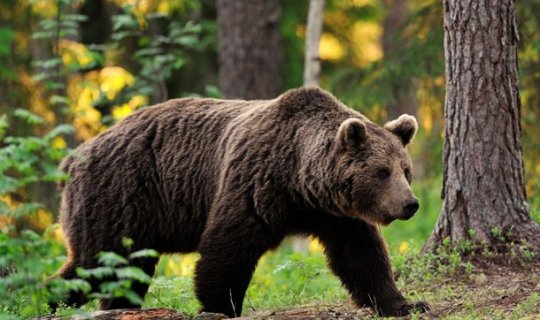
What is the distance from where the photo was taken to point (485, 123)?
7.61m

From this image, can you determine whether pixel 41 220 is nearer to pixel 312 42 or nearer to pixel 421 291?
pixel 312 42

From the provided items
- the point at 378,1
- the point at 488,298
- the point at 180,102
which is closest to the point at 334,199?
the point at 488,298

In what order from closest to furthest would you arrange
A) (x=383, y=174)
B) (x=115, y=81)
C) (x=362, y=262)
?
(x=383, y=174), (x=362, y=262), (x=115, y=81)

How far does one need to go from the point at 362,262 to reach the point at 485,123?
162 centimetres

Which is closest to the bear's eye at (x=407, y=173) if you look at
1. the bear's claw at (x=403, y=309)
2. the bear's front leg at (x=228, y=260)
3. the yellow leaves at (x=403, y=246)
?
the bear's claw at (x=403, y=309)

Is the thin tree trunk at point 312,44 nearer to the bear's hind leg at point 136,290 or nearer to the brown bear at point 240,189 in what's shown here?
the brown bear at point 240,189

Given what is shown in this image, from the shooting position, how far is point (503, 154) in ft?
25.0

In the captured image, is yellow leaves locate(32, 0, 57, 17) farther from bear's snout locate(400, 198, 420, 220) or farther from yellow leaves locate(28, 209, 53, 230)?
bear's snout locate(400, 198, 420, 220)

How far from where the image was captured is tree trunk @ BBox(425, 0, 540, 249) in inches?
297

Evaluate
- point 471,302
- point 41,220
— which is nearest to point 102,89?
point 41,220

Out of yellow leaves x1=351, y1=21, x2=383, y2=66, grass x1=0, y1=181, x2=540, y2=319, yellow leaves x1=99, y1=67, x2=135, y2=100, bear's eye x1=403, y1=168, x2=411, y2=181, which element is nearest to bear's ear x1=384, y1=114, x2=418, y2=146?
bear's eye x1=403, y1=168, x2=411, y2=181

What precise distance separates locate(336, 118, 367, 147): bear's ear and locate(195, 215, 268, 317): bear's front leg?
0.89 m

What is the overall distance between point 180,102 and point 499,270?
3.12 meters

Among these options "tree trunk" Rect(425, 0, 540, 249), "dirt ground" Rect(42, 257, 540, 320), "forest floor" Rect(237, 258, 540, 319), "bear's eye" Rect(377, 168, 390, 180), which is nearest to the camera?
"dirt ground" Rect(42, 257, 540, 320)
